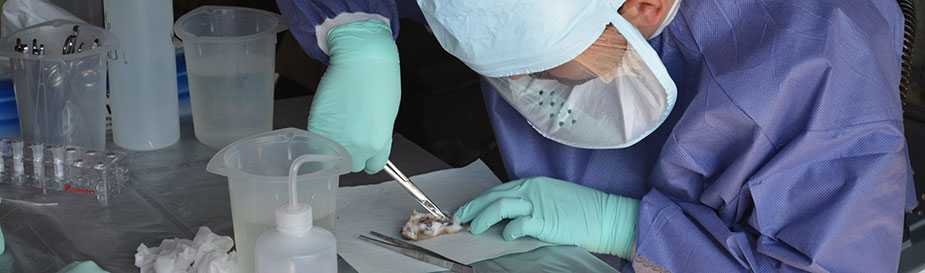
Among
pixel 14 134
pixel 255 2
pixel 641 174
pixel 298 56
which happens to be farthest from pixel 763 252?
pixel 255 2

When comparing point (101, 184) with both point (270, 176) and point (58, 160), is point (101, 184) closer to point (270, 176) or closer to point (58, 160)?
point (58, 160)

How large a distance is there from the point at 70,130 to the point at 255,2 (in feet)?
3.99

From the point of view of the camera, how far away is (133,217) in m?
1.51

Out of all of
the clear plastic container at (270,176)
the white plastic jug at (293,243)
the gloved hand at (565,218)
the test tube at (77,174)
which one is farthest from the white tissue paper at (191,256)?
the gloved hand at (565,218)

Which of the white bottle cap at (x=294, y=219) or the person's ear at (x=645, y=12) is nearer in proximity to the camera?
the white bottle cap at (x=294, y=219)

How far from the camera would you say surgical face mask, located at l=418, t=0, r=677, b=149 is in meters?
1.24

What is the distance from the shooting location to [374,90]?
58.0 inches

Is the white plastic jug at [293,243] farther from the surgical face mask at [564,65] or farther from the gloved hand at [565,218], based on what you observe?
the gloved hand at [565,218]

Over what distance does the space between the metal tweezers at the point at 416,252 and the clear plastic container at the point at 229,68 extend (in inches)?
14.8

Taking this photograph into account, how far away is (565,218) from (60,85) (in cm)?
79

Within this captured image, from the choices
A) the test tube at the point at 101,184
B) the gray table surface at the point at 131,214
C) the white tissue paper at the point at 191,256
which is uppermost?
the white tissue paper at the point at 191,256

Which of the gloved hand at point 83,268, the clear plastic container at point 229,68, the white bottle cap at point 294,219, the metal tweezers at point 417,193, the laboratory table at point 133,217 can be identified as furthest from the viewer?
the clear plastic container at point 229,68

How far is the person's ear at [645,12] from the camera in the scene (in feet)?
4.56

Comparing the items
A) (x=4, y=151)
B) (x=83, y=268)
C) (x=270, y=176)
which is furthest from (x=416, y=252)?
(x=4, y=151)
